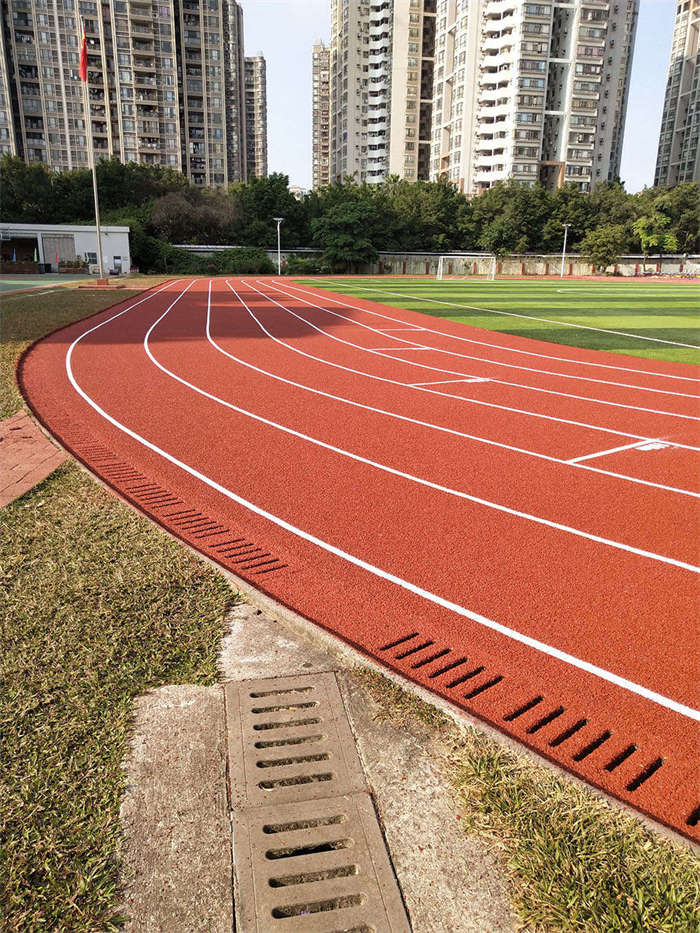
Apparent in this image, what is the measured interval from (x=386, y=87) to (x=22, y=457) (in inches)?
5059

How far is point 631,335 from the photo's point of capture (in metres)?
20.0

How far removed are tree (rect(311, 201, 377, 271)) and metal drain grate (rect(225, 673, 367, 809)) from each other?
2730 inches

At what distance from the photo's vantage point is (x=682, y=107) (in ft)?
463

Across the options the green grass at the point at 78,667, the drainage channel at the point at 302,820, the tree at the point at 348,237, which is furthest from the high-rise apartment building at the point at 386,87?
the drainage channel at the point at 302,820

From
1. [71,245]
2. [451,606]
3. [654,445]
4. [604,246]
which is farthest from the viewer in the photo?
[604,246]

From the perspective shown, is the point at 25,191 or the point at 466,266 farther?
the point at 466,266

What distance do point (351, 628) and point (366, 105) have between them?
139m

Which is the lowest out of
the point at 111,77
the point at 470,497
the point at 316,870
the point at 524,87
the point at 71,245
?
the point at 316,870

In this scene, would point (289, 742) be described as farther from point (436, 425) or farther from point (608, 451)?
point (436, 425)

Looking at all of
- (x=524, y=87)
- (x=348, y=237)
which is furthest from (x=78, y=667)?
(x=524, y=87)

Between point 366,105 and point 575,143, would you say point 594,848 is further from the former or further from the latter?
point 366,105

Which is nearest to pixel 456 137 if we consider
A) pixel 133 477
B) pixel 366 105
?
pixel 366 105

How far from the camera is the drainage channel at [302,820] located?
2.42 m

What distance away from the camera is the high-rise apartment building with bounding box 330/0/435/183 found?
373 ft
